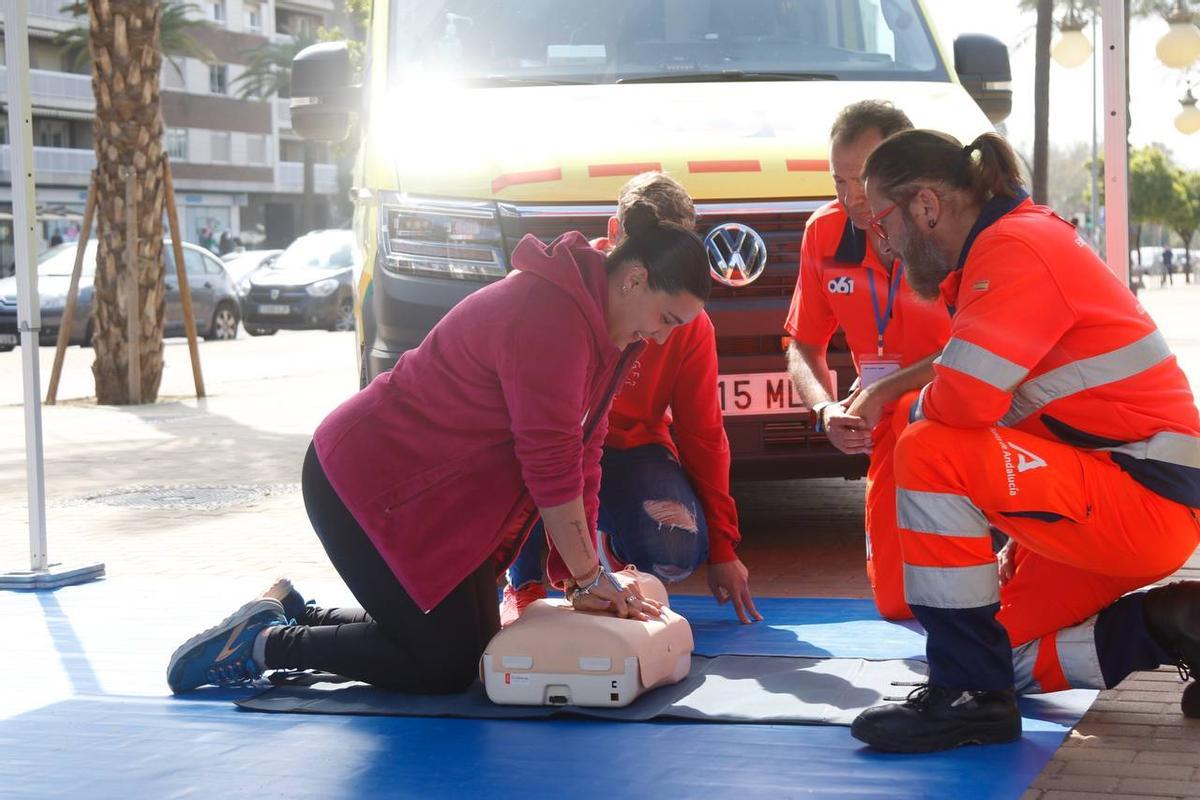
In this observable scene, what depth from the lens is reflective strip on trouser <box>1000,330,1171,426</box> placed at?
396 centimetres

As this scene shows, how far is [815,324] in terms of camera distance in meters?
5.68

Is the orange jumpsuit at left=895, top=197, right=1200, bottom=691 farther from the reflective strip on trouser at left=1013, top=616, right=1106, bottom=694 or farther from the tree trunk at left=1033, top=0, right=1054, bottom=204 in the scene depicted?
the tree trunk at left=1033, top=0, right=1054, bottom=204

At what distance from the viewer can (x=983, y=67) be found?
726 cm

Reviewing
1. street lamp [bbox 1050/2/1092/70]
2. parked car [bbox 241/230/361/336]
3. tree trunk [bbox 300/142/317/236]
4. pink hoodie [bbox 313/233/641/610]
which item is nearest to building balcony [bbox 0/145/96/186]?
tree trunk [bbox 300/142/317/236]

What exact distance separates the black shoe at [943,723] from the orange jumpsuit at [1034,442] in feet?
0.14

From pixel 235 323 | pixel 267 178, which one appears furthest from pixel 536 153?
pixel 267 178

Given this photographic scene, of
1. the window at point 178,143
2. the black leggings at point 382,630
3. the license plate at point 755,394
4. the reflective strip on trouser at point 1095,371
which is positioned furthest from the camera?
the window at point 178,143

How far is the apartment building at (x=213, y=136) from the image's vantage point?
60.1 m

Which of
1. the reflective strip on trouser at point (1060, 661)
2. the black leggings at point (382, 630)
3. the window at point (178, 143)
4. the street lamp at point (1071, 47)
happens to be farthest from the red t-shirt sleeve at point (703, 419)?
the window at point (178, 143)

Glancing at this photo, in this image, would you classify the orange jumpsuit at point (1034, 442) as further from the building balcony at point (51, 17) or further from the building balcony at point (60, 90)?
the building balcony at point (51, 17)

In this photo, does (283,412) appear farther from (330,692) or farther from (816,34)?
(330,692)

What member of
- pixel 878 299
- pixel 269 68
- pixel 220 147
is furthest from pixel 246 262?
pixel 269 68

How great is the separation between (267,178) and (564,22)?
6792 cm

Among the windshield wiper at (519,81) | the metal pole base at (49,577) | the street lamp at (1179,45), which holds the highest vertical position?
the street lamp at (1179,45)
